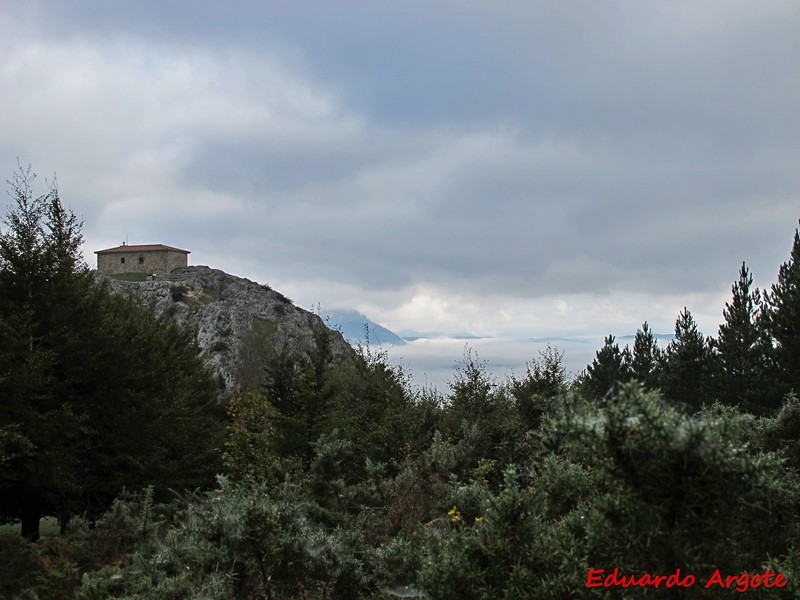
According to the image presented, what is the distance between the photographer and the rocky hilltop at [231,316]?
72500 mm

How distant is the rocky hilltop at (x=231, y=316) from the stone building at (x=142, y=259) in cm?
1256

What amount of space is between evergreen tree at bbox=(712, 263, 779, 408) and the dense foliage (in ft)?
0.48

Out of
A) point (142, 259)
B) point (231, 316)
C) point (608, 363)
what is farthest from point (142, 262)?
point (608, 363)

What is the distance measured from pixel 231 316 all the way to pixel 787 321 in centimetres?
6408

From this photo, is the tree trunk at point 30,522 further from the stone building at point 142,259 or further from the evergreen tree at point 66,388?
the stone building at point 142,259

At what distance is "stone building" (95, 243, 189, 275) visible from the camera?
119m

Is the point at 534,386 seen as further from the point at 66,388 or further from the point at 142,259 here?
the point at 142,259

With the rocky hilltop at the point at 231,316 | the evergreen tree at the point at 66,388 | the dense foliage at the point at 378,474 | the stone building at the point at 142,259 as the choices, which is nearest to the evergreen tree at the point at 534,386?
the dense foliage at the point at 378,474

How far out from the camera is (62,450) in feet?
62.4

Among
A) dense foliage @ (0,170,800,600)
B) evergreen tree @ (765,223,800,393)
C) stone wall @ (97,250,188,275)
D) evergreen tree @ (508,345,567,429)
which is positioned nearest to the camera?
dense foliage @ (0,170,800,600)

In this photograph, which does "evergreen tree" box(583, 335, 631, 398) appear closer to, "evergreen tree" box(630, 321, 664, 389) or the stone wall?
"evergreen tree" box(630, 321, 664, 389)

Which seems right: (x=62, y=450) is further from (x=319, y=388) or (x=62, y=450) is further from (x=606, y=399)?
(x=606, y=399)

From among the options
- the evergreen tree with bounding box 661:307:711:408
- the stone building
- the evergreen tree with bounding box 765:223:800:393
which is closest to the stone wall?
the stone building

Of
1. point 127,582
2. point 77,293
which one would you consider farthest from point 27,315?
point 127,582
